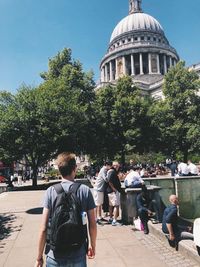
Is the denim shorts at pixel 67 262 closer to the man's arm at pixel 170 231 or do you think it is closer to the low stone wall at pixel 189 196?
the man's arm at pixel 170 231

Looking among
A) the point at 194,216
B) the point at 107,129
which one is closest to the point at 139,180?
the point at 194,216

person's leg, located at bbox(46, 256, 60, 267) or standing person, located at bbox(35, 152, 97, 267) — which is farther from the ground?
standing person, located at bbox(35, 152, 97, 267)

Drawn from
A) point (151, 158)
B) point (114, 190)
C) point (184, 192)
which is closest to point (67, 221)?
point (114, 190)

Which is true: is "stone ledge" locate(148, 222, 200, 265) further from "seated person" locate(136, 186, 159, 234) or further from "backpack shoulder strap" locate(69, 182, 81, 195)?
"backpack shoulder strap" locate(69, 182, 81, 195)

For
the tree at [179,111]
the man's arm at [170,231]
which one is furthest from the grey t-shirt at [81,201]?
the tree at [179,111]

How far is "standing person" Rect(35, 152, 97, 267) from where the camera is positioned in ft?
12.9

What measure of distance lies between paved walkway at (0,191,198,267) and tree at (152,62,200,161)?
35.8 meters

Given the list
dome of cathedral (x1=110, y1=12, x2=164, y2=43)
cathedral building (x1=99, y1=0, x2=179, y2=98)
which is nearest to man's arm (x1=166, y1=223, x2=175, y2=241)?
cathedral building (x1=99, y1=0, x2=179, y2=98)

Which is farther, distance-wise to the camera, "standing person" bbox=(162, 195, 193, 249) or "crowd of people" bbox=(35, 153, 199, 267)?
"standing person" bbox=(162, 195, 193, 249)

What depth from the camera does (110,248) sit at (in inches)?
336

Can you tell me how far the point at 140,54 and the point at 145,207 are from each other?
344 feet

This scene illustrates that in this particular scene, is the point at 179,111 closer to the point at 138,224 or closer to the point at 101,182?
the point at 101,182

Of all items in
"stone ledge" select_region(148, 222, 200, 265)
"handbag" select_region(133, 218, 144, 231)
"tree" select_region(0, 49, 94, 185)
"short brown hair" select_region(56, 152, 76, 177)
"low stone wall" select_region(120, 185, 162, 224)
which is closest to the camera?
"short brown hair" select_region(56, 152, 76, 177)

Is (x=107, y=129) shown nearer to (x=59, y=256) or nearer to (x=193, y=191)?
(x=193, y=191)
